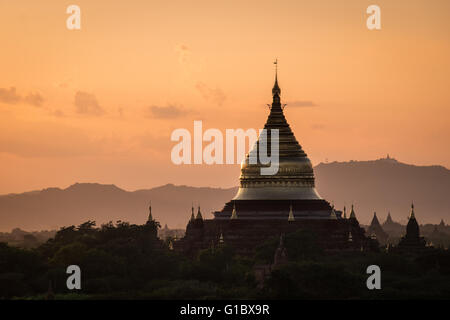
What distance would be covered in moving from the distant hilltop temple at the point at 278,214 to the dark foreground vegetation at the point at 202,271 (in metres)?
3.51

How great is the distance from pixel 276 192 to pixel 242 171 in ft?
14.8

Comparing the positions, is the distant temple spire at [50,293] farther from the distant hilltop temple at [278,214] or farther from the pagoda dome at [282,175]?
the pagoda dome at [282,175]

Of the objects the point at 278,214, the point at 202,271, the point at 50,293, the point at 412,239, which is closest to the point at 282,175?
the point at 278,214

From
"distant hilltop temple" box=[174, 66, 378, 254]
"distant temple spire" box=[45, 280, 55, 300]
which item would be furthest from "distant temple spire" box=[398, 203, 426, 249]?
"distant temple spire" box=[45, 280, 55, 300]

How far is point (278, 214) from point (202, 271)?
23.4 metres

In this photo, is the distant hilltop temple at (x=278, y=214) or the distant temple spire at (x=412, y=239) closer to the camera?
the distant hilltop temple at (x=278, y=214)

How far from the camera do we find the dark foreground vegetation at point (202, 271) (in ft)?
366

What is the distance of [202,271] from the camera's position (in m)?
126

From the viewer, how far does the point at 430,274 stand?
12838 centimetres

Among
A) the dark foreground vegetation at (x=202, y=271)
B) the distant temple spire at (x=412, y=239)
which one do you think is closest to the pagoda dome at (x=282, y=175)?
the dark foreground vegetation at (x=202, y=271)
